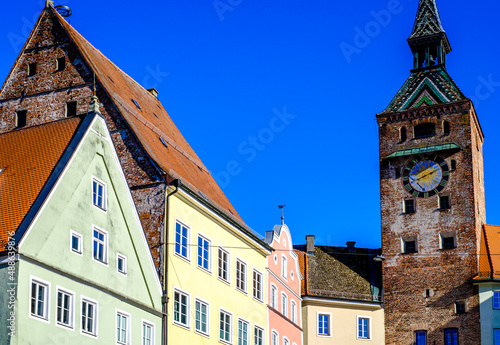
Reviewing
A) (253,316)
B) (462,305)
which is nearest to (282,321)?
(253,316)

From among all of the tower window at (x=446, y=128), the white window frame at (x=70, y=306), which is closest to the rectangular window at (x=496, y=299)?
the tower window at (x=446, y=128)

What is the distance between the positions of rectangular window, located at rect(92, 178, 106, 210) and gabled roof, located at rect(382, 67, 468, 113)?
37.5 meters

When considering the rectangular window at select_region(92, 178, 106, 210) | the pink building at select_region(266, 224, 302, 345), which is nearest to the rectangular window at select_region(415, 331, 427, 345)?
the pink building at select_region(266, 224, 302, 345)

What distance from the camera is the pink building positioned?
159 ft

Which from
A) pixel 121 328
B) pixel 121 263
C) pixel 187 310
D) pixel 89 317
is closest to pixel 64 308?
pixel 89 317

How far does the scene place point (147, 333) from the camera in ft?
113

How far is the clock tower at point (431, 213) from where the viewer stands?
201 feet

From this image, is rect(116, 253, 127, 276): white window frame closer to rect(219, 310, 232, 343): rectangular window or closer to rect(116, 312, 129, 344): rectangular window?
rect(116, 312, 129, 344): rectangular window

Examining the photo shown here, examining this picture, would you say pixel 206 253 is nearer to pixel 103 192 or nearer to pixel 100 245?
pixel 103 192

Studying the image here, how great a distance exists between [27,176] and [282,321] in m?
22.4

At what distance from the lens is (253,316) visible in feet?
147

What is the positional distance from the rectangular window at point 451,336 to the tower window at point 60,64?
30763 millimetres

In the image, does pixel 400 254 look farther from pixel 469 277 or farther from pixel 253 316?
pixel 253 316

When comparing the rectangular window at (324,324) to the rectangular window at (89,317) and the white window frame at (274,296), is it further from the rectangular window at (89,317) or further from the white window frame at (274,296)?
the rectangular window at (89,317)
